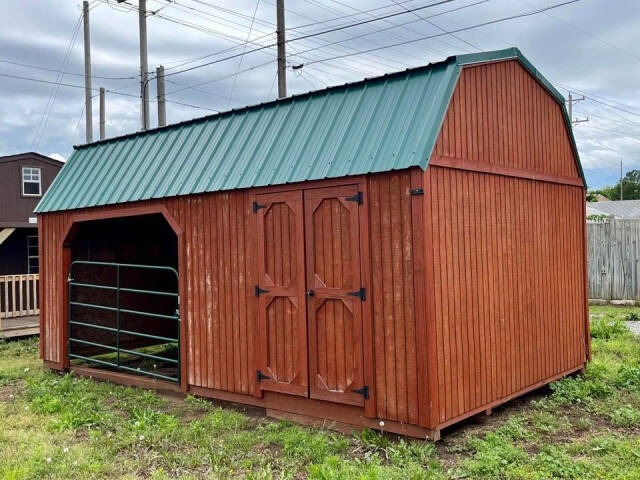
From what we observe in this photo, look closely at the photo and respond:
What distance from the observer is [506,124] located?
6.77 metres

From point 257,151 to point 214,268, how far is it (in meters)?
1.41

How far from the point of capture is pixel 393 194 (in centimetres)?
555

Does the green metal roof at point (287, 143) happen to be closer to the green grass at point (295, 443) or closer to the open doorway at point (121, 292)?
the open doorway at point (121, 292)

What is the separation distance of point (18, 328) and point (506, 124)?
1075cm

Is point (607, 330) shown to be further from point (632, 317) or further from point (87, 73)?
point (87, 73)

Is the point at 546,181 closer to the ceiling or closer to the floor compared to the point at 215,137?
closer to the floor

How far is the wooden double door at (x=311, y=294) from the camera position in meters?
5.81

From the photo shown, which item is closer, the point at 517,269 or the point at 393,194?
the point at 393,194

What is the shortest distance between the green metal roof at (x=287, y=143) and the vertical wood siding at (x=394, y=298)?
272 mm

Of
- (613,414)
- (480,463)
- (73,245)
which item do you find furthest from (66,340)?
(613,414)

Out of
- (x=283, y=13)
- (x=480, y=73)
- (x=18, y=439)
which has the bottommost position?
(x=18, y=439)

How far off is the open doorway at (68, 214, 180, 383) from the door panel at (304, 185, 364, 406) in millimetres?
3481

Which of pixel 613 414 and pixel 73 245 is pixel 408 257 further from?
pixel 73 245

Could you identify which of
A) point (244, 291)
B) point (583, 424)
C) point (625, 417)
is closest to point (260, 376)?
point (244, 291)
